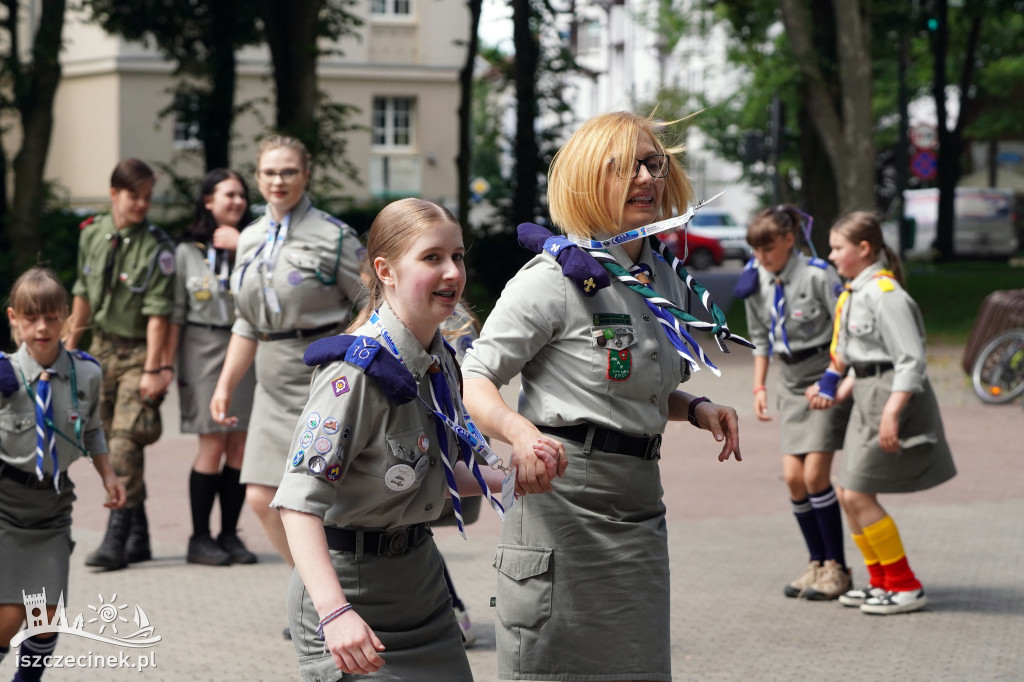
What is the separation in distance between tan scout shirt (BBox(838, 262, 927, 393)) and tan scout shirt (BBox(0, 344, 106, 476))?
10.8 ft

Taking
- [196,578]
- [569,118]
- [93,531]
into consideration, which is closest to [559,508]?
[196,578]

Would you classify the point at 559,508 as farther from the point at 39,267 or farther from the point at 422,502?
the point at 39,267

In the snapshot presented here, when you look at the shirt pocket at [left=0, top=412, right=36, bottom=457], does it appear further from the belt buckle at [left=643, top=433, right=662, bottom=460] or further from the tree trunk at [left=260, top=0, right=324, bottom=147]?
the tree trunk at [left=260, top=0, right=324, bottom=147]

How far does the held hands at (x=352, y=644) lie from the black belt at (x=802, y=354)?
4.30 metres

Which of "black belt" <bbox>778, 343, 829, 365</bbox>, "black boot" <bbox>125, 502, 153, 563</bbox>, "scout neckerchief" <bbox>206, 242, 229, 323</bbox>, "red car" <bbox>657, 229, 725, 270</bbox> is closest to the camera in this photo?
"black belt" <bbox>778, 343, 829, 365</bbox>

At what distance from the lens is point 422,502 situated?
3.24 meters

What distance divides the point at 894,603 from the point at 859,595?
19cm

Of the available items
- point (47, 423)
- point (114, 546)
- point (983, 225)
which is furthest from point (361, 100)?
point (47, 423)

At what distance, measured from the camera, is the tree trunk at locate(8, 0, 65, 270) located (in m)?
17.8

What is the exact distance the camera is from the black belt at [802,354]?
684 centimetres

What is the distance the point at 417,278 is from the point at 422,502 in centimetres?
51

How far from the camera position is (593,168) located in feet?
11.8

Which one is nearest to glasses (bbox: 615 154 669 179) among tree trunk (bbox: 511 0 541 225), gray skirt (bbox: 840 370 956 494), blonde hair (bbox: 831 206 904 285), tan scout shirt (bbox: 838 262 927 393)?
tan scout shirt (bbox: 838 262 927 393)

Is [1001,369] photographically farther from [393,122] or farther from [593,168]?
[393,122]
